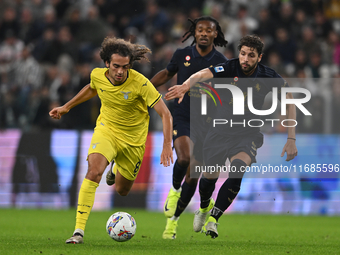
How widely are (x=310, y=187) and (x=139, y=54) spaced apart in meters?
6.70

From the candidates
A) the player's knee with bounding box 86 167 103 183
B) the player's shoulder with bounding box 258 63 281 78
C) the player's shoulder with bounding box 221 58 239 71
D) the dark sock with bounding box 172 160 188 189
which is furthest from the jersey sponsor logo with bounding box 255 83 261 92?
the player's knee with bounding box 86 167 103 183

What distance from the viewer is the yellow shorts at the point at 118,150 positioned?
651 centimetres

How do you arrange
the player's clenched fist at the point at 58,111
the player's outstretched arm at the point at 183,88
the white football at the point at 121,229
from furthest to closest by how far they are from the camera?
the player's clenched fist at the point at 58,111
the white football at the point at 121,229
the player's outstretched arm at the point at 183,88

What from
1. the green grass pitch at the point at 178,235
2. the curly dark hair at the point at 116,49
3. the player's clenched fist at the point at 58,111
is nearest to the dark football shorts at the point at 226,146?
the green grass pitch at the point at 178,235

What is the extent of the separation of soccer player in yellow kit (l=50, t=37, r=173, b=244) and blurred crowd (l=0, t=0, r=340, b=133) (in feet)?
17.3

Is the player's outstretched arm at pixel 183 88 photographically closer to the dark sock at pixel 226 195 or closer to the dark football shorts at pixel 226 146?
the dark football shorts at pixel 226 146

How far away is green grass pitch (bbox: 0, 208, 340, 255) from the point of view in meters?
5.93

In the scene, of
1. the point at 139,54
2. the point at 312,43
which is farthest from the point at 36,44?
the point at 139,54

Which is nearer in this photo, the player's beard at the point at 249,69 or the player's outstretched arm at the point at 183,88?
the player's outstretched arm at the point at 183,88

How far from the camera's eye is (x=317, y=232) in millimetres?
8859

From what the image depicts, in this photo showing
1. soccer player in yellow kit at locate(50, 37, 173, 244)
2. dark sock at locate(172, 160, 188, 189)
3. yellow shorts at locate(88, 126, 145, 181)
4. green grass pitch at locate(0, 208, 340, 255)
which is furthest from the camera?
dark sock at locate(172, 160, 188, 189)

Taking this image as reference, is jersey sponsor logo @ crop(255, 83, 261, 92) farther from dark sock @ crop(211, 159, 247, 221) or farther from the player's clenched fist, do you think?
the player's clenched fist

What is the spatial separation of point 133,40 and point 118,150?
20.3ft

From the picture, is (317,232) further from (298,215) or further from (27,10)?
(27,10)
